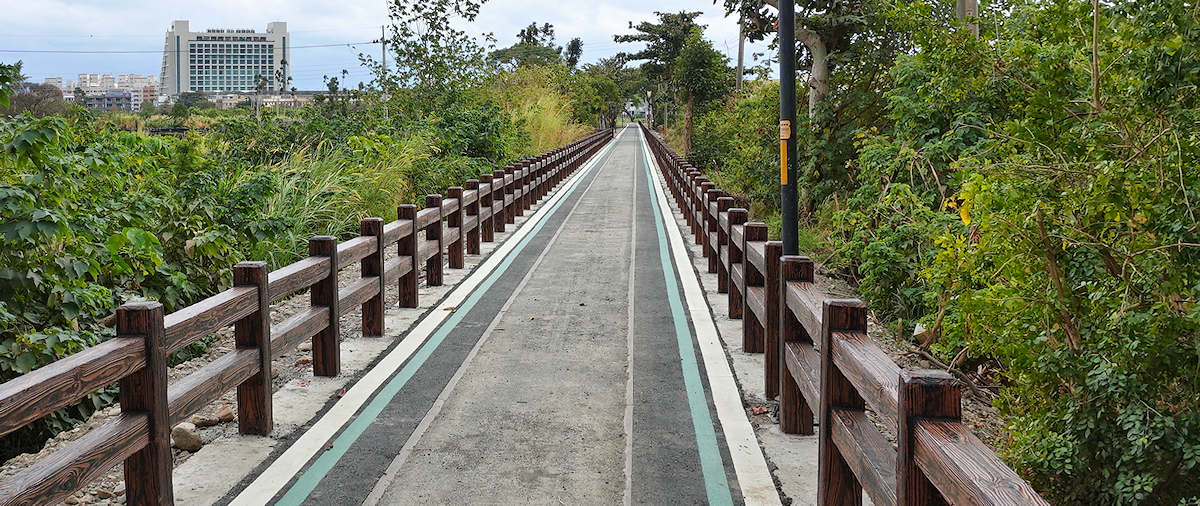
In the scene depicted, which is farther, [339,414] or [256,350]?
[339,414]

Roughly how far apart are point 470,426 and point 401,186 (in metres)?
11.6

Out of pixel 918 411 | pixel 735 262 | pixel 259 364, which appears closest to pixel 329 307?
pixel 259 364

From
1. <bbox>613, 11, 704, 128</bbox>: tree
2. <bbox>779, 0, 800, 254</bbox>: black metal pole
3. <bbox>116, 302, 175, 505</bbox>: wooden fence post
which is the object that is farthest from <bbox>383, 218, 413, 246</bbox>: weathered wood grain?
<bbox>613, 11, 704, 128</bbox>: tree

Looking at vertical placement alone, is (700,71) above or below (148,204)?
above

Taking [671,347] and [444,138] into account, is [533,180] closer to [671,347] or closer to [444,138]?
[444,138]

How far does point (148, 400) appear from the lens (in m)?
4.44

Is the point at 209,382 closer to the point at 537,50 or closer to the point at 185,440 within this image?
the point at 185,440

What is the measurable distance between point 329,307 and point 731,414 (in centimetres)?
292

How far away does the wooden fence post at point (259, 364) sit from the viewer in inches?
229

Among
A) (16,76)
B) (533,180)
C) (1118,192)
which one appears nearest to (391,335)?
(16,76)

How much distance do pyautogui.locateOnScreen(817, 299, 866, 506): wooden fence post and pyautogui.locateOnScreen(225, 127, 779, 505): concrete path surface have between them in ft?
1.43

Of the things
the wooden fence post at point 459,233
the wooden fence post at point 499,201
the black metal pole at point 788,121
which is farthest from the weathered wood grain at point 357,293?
the wooden fence post at point 499,201

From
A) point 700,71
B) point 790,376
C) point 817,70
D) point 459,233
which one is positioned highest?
point 700,71

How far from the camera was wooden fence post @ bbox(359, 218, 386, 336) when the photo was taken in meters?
8.16
